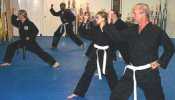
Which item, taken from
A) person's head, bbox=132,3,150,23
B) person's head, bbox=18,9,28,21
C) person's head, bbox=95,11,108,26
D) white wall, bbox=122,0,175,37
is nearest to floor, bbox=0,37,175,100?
person's head, bbox=18,9,28,21

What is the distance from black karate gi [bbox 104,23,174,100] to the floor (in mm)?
1743

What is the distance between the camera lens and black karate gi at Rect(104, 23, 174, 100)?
4.51 meters

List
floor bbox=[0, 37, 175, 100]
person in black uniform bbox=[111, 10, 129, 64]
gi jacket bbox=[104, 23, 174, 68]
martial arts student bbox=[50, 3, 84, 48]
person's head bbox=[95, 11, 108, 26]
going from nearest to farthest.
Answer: gi jacket bbox=[104, 23, 174, 68], person's head bbox=[95, 11, 108, 26], person in black uniform bbox=[111, 10, 129, 64], floor bbox=[0, 37, 175, 100], martial arts student bbox=[50, 3, 84, 48]

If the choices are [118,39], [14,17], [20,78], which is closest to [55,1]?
[14,17]

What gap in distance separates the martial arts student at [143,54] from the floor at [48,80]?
1.75m

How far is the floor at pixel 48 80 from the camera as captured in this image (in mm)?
6512

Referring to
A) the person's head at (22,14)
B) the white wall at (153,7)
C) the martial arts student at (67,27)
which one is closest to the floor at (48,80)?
the person's head at (22,14)

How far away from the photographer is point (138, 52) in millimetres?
4562

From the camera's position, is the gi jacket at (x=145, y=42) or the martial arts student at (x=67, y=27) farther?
the martial arts student at (x=67, y=27)

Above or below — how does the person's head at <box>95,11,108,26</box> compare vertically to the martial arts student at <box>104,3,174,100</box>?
above

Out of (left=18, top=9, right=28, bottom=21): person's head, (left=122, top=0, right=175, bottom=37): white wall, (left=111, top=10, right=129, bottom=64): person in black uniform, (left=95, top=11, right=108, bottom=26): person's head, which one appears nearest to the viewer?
(left=95, top=11, right=108, bottom=26): person's head

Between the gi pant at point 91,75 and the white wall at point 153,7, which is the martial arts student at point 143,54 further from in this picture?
the white wall at point 153,7

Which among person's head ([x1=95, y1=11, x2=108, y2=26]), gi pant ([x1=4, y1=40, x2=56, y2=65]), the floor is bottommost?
the floor

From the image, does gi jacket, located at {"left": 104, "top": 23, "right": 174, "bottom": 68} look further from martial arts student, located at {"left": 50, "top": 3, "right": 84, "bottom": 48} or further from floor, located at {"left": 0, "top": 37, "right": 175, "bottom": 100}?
martial arts student, located at {"left": 50, "top": 3, "right": 84, "bottom": 48}
